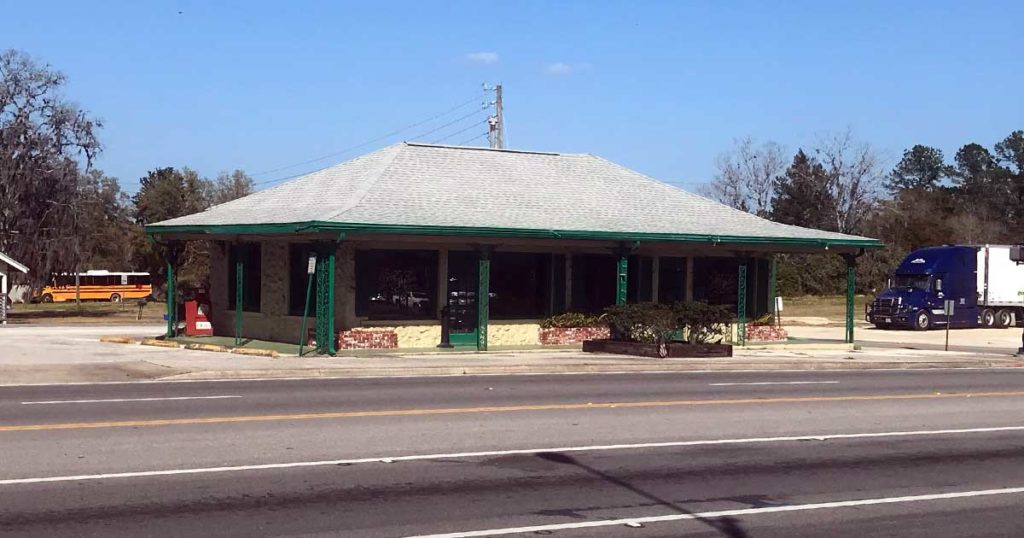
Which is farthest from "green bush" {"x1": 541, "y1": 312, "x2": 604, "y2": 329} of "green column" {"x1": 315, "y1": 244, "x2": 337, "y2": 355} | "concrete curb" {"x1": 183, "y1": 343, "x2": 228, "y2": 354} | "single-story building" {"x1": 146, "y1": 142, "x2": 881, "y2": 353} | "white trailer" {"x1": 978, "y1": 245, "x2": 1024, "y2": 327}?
"white trailer" {"x1": 978, "y1": 245, "x2": 1024, "y2": 327}

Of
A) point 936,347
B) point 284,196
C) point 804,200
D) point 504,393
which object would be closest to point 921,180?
point 804,200

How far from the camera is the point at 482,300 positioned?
96.9ft

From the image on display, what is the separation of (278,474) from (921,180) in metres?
168

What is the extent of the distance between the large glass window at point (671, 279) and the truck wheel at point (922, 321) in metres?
18.4

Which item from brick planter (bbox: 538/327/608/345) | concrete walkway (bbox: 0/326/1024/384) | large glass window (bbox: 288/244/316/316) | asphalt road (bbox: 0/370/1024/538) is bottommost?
asphalt road (bbox: 0/370/1024/538)

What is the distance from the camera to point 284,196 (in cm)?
3391

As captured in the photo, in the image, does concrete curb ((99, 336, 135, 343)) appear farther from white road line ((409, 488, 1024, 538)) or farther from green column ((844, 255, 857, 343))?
white road line ((409, 488, 1024, 538))

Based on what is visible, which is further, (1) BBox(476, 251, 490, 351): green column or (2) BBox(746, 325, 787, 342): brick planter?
(2) BBox(746, 325, 787, 342): brick planter

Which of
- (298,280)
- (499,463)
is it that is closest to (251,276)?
(298,280)

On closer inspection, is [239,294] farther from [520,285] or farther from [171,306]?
[520,285]

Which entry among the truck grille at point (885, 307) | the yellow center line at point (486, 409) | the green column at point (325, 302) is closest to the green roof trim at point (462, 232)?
the green column at point (325, 302)

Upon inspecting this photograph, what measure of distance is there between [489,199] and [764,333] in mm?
9496

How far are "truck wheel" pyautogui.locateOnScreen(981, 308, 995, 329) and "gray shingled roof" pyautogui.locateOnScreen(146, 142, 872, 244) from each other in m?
17.6

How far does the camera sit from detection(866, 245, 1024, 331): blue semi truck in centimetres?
4856
